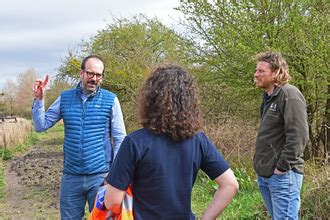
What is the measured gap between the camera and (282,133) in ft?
12.9

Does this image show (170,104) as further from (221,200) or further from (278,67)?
(278,67)

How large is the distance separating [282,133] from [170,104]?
1.78 m

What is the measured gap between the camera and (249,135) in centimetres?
1066

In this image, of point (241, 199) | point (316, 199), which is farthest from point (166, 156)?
point (241, 199)

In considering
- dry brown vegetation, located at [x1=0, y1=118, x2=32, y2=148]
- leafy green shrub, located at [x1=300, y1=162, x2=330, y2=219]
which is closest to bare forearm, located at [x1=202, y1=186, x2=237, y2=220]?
leafy green shrub, located at [x1=300, y1=162, x2=330, y2=219]

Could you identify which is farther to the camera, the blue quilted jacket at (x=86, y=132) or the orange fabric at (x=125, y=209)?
the blue quilted jacket at (x=86, y=132)

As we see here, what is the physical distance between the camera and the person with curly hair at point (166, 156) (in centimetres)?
238

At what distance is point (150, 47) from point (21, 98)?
42884 mm

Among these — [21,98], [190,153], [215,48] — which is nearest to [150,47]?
[215,48]

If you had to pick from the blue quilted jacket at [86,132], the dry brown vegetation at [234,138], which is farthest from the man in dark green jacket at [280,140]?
the dry brown vegetation at [234,138]

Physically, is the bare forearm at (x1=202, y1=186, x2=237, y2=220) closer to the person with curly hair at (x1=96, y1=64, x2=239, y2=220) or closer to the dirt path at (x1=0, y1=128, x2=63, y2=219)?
the person with curly hair at (x1=96, y1=64, x2=239, y2=220)

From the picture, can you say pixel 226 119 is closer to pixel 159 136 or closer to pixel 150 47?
pixel 150 47

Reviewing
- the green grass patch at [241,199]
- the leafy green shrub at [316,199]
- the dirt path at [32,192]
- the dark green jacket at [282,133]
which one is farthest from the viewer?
the dirt path at [32,192]

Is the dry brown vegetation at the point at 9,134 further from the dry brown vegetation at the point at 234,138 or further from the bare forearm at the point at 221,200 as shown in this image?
the bare forearm at the point at 221,200
